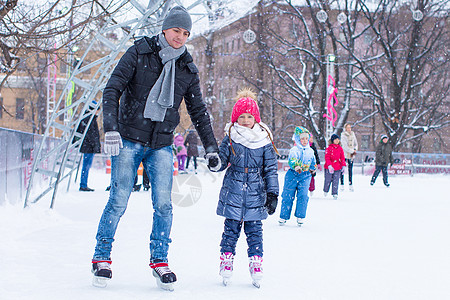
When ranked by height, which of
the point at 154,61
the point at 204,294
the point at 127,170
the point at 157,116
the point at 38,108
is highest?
the point at 38,108

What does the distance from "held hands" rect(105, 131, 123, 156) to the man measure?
52 mm

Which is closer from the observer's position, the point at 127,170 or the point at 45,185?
the point at 127,170

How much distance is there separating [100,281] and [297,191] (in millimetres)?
4202

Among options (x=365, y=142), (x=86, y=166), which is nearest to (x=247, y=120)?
(x=86, y=166)

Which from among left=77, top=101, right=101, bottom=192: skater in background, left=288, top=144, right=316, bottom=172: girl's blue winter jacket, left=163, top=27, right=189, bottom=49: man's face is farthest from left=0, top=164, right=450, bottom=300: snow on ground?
left=77, top=101, right=101, bottom=192: skater in background

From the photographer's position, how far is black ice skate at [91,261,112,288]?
3482 mm

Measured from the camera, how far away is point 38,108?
34.9 meters

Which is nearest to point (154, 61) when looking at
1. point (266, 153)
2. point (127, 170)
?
point (127, 170)

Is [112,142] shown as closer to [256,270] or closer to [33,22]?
[256,270]

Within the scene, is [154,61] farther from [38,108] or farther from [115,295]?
[38,108]

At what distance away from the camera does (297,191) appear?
23.9ft

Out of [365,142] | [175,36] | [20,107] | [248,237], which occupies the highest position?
[20,107]

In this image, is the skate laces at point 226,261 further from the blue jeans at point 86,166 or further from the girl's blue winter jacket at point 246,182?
the blue jeans at point 86,166

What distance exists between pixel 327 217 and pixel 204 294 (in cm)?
502
